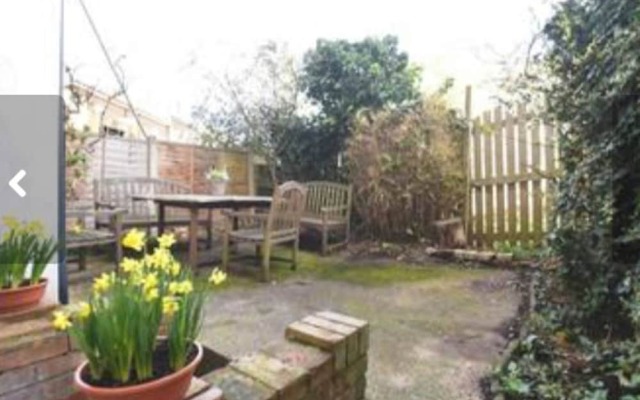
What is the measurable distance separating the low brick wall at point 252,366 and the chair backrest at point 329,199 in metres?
3.83

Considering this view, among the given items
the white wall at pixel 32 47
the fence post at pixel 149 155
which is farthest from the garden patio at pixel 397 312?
the fence post at pixel 149 155

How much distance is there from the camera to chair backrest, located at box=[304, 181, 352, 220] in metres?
5.55

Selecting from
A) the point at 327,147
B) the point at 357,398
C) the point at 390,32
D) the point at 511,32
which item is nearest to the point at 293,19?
the point at 390,32

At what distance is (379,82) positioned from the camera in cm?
597

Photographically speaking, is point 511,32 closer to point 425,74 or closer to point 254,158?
point 425,74

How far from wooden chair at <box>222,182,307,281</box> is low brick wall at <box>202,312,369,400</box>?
2.17 meters

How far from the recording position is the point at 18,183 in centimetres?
200

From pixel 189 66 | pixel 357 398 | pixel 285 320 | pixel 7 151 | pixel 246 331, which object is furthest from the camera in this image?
pixel 189 66

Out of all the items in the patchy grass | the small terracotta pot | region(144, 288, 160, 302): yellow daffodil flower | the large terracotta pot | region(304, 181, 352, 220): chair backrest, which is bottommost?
the patchy grass

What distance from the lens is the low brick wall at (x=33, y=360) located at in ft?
4.19

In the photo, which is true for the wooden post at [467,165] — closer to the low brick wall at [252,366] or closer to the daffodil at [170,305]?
the low brick wall at [252,366]

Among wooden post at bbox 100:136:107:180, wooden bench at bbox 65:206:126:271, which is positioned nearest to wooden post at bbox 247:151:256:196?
wooden post at bbox 100:136:107:180

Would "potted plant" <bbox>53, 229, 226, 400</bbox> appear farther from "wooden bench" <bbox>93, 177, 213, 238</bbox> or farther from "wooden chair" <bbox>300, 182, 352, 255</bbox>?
"wooden chair" <bbox>300, 182, 352, 255</bbox>

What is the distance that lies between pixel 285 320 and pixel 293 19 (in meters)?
5.09
